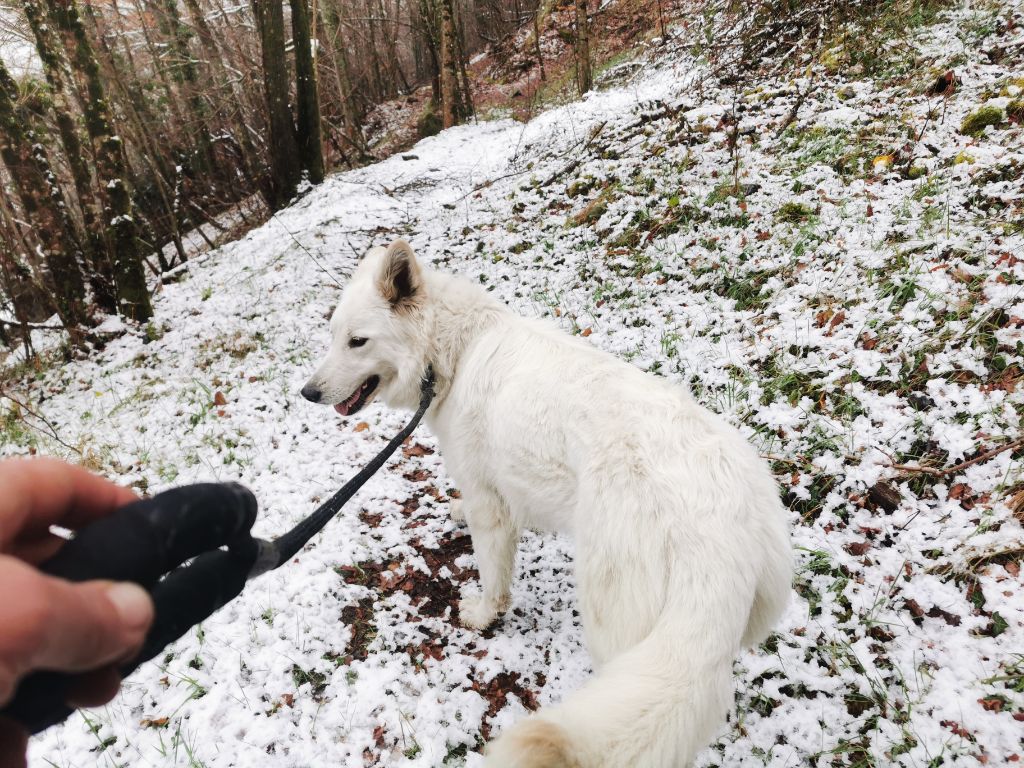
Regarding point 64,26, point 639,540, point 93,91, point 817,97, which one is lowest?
point 639,540

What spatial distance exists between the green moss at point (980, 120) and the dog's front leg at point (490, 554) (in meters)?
6.87

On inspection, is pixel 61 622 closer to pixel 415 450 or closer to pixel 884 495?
pixel 884 495

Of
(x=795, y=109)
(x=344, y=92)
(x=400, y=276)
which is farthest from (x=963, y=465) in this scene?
(x=344, y=92)

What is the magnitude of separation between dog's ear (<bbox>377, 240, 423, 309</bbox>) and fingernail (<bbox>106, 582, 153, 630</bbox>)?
7.98 ft

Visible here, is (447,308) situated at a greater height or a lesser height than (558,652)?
greater

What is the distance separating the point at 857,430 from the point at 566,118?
1074 cm

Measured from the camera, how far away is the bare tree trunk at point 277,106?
10188 mm

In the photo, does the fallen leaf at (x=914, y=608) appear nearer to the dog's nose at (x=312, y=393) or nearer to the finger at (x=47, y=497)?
the finger at (x=47, y=497)

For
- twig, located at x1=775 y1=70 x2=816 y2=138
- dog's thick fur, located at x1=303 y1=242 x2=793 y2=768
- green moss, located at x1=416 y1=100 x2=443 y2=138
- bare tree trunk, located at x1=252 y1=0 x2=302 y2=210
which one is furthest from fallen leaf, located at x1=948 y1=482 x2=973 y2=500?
green moss, located at x1=416 y1=100 x2=443 y2=138

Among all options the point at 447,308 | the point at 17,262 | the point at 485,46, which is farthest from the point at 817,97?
the point at 485,46

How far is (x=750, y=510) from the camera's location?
6.03ft

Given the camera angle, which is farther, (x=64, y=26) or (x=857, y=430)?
(x=64, y=26)

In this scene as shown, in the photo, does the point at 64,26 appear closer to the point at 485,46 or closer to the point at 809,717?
the point at 809,717

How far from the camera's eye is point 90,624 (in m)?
0.70
